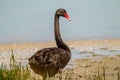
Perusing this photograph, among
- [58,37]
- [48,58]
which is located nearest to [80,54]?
[58,37]

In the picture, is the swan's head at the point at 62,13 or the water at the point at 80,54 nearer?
the swan's head at the point at 62,13

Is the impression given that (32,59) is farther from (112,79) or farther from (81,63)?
(81,63)

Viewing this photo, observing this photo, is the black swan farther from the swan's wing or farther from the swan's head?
the swan's head

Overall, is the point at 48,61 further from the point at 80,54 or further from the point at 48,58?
the point at 80,54

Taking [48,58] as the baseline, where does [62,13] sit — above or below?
above

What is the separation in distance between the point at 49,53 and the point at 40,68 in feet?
1.77

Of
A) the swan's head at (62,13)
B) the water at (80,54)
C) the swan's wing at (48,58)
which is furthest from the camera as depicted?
the water at (80,54)

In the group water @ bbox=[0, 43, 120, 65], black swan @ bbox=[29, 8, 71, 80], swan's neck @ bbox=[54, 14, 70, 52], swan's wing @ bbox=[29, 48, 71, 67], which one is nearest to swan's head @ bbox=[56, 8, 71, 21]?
swan's neck @ bbox=[54, 14, 70, 52]

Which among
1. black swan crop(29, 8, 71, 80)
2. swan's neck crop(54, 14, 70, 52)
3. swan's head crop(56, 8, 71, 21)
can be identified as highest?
swan's head crop(56, 8, 71, 21)

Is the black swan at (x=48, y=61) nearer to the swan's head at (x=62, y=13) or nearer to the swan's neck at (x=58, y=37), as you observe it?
the swan's neck at (x=58, y=37)

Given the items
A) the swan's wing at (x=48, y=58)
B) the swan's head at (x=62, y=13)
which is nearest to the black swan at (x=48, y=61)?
the swan's wing at (x=48, y=58)

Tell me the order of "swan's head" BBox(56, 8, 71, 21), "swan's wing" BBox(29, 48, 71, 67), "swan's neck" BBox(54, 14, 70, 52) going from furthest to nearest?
"swan's head" BBox(56, 8, 71, 21) < "swan's neck" BBox(54, 14, 70, 52) < "swan's wing" BBox(29, 48, 71, 67)

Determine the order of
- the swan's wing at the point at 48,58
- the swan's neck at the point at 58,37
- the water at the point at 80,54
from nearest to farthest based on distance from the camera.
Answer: the swan's wing at the point at 48,58
the swan's neck at the point at 58,37
the water at the point at 80,54

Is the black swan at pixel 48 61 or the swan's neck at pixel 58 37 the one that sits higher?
the swan's neck at pixel 58 37
